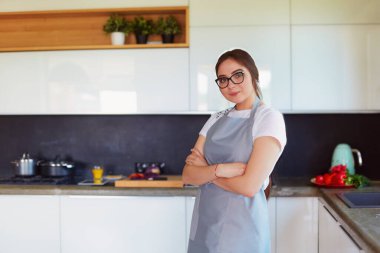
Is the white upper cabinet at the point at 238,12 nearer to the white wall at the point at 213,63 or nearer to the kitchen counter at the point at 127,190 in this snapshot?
the white wall at the point at 213,63

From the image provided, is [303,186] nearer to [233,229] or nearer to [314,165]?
[314,165]

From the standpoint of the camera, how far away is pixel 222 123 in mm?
1846

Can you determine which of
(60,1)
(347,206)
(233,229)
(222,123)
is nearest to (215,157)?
(222,123)

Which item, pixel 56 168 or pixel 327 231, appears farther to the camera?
pixel 56 168

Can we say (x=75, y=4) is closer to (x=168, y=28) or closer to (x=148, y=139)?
(x=168, y=28)

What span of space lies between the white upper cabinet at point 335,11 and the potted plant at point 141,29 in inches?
41.2

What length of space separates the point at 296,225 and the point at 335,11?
1.46 meters

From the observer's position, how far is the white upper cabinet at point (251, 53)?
2.86 metres

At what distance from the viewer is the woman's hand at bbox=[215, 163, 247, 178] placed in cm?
169

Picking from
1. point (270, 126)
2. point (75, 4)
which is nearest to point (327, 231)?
point (270, 126)

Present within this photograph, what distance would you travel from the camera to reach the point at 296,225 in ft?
8.69

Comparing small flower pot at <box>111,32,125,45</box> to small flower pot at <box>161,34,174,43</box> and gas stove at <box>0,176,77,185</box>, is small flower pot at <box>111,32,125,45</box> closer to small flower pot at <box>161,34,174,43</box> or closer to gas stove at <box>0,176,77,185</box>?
small flower pot at <box>161,34,174,43</box>

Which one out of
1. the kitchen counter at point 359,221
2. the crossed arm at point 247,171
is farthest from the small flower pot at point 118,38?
the kitchen counter at point 359,221

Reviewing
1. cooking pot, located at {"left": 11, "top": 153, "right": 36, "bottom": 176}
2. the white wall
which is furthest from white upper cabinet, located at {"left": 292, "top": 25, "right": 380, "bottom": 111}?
cooking pot, located at {"left": 11, "top": 153, "right": 36, "bottom": 176}
